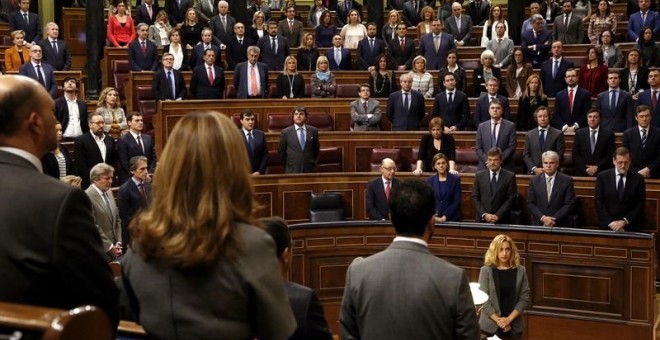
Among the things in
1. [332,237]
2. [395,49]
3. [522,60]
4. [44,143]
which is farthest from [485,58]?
[44,143]

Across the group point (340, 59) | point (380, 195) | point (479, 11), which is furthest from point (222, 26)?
point (380, 195)

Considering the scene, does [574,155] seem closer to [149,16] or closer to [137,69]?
[137,69]

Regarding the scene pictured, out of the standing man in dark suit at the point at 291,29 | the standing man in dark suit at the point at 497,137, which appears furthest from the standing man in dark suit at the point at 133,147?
the standing man in dark suit at the point at 291,29

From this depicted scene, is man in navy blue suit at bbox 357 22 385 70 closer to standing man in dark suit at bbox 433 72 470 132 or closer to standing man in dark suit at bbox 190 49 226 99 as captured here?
standing man in dark suit at bbox 433 72 470 132

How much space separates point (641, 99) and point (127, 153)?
4.70 meters

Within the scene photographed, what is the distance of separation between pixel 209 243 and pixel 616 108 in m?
7.72

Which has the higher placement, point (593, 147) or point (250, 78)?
point (250, 78)

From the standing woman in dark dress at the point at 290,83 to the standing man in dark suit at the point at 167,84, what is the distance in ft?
3.38

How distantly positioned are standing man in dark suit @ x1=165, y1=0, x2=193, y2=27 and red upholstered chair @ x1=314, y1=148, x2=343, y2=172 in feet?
13.6

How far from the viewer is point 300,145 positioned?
889cm

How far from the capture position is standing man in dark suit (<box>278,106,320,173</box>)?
888cm

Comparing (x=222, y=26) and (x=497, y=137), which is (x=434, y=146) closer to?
(x=497, y=137)

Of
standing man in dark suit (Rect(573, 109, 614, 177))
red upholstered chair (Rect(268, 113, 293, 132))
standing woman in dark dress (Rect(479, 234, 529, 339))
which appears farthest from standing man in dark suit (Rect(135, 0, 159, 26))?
standing woman in dark dress (Rect(479, 234, 529, 339))

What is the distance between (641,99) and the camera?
896 centimetres
